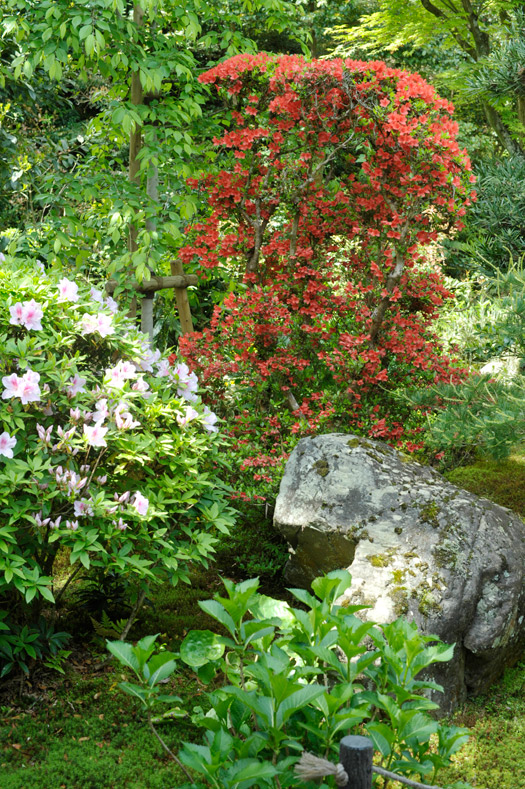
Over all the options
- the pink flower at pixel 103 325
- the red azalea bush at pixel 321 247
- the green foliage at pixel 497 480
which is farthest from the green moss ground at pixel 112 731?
the green foliage at pixel 497 480

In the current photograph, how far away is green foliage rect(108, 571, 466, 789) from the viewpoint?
1.68m

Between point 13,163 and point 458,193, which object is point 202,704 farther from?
point 13,163

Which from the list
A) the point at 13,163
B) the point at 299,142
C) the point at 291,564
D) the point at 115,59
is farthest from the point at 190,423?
the point at 13,163

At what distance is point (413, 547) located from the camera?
10.8 ft

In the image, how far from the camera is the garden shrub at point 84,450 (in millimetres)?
2664

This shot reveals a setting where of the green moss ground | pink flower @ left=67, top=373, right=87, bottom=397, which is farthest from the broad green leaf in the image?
pink flower @ left=67, top=373, right=87, bottom=397

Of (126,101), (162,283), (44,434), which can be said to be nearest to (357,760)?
(44,434)

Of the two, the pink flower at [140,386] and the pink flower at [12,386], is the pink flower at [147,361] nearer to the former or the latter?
the pink flower at [140,386]

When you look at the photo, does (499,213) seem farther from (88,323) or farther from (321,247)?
(88,323)

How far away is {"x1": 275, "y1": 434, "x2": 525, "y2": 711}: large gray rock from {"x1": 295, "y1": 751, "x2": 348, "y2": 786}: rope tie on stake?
4.79ft

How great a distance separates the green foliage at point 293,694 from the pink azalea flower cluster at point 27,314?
1.39 meters

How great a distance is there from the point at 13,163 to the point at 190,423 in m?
4.22

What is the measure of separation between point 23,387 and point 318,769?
1.69 metres

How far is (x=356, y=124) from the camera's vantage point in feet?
13.7
